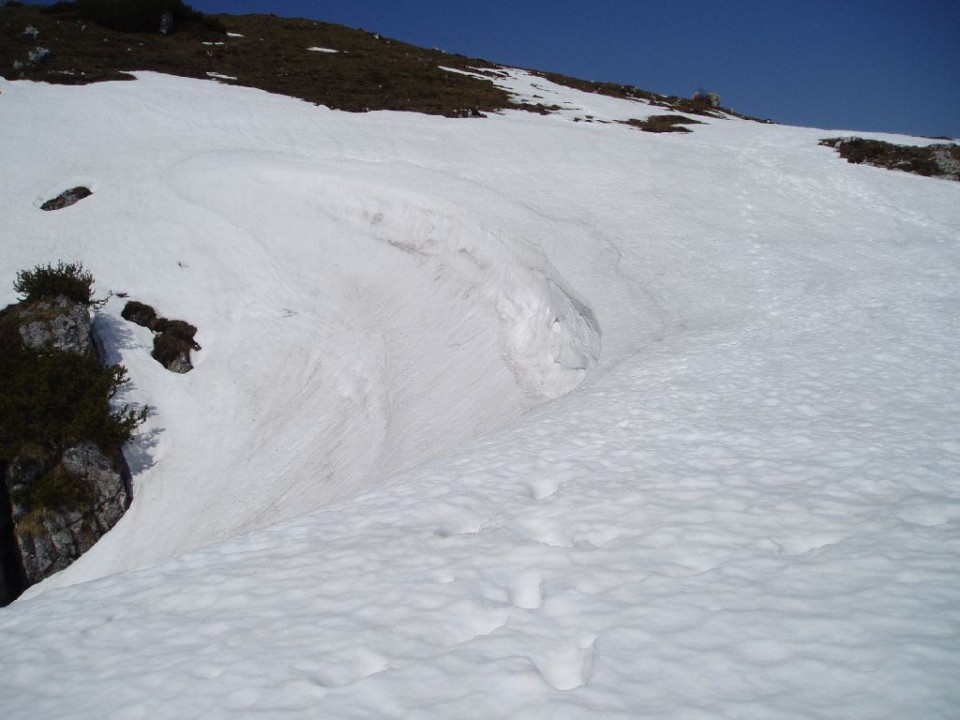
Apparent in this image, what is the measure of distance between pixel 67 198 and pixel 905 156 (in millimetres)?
33068

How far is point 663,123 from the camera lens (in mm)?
31672

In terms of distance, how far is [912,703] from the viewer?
2955 millimetres

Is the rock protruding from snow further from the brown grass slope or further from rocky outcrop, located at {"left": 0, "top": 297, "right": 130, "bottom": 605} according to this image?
the brown grass slope

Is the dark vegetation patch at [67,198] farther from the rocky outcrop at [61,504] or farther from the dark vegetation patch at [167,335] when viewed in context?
the rocky outcrop at [61,504]

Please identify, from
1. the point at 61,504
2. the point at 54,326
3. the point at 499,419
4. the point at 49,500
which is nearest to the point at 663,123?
the point at 499,419

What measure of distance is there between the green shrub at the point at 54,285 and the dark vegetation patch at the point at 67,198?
4.45 metres

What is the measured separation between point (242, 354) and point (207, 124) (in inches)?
548

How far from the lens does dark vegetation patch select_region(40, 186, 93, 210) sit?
1970 centimetres

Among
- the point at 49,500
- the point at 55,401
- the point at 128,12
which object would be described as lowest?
the point at 49,500

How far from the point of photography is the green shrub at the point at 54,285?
15414mm

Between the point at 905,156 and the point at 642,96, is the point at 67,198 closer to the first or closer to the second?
the point at 905,156

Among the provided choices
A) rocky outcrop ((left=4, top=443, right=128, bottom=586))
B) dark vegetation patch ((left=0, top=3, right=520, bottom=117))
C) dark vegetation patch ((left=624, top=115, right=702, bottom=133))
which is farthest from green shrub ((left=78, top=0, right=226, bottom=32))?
rocky outcrop ((left=4, top=443, right=128, bottom=586))

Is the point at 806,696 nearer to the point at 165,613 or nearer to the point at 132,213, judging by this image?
the point at 165,613

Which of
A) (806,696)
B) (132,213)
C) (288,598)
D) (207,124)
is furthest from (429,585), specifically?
(207,124)
